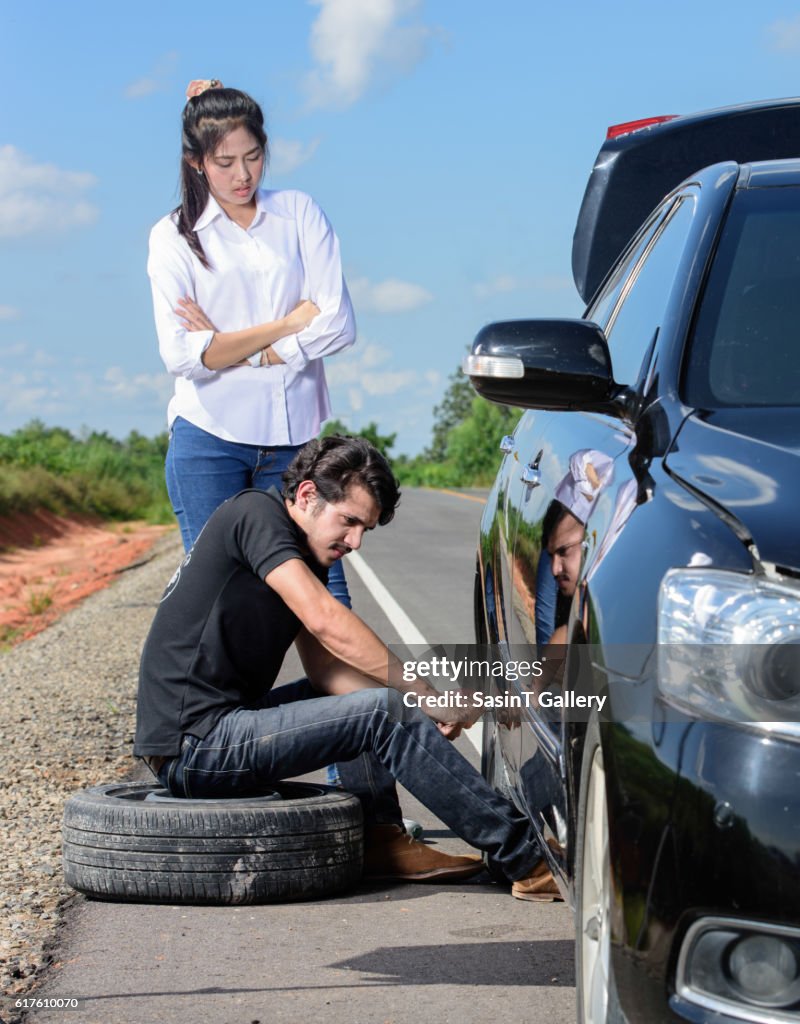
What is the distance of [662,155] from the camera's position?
5.32 metres

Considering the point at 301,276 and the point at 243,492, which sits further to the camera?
the point at 301,276

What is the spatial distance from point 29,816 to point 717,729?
11.9 ft

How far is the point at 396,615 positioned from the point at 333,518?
Result: 692 centimetres

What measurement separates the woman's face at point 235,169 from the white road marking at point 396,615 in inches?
97.6

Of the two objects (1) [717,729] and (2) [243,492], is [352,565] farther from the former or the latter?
(1) [717,729]

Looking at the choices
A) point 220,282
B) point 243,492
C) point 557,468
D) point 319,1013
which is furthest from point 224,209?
point 319,1013

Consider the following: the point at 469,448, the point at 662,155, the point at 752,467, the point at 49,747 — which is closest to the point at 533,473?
the point at 752,467

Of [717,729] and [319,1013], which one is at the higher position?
[717,729]

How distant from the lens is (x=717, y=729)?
218cm

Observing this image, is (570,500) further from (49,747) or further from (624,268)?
(49,747)

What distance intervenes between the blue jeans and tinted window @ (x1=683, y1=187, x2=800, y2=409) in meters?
2.10

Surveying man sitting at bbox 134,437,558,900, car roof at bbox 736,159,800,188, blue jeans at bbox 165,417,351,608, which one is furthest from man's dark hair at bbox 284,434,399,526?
car roof at bbox 736,159,800,188

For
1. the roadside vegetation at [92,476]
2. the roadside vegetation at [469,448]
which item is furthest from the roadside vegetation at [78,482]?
the roadside vegetation at [469,448]

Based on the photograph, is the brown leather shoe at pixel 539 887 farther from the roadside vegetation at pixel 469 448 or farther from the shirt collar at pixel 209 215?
the roadside vegetation at pixel 469 448
